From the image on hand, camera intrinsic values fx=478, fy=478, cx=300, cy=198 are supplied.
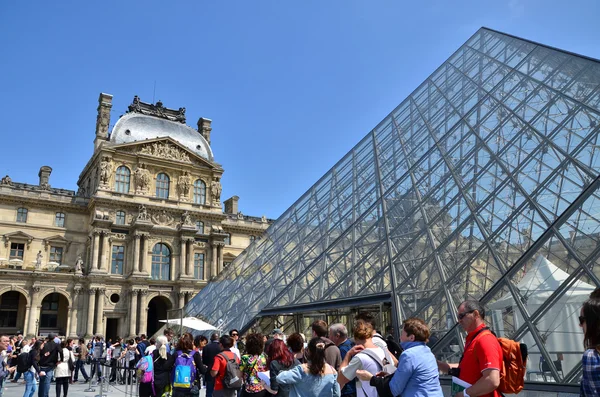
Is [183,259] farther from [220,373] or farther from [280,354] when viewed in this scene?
[280,354]

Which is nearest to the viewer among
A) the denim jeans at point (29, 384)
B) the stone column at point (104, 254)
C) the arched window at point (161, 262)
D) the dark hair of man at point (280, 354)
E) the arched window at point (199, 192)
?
the dark hair of man at point (280, 354)

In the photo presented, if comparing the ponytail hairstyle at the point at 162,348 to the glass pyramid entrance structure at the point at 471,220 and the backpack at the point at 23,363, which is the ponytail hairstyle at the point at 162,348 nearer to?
the backpack at the point at 23,363

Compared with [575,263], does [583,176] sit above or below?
above

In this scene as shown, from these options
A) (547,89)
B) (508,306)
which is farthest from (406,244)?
(547,89)

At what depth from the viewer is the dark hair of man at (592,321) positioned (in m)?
2.41

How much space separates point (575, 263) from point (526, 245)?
163 cm

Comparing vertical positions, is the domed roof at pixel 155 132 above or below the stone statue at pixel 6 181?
above

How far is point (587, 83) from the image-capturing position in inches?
416

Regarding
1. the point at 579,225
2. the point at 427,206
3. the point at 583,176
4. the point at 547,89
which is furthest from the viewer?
the point at 547,89

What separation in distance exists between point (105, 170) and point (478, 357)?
37599 mm

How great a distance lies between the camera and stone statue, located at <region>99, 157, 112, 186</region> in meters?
36.7

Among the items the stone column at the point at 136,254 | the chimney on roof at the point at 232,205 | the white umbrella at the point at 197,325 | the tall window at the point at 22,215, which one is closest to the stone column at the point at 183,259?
the stone column at the point at 136,254

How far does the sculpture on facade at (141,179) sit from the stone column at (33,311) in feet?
32.9

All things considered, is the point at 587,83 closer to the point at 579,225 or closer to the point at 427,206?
the point at 427,206
